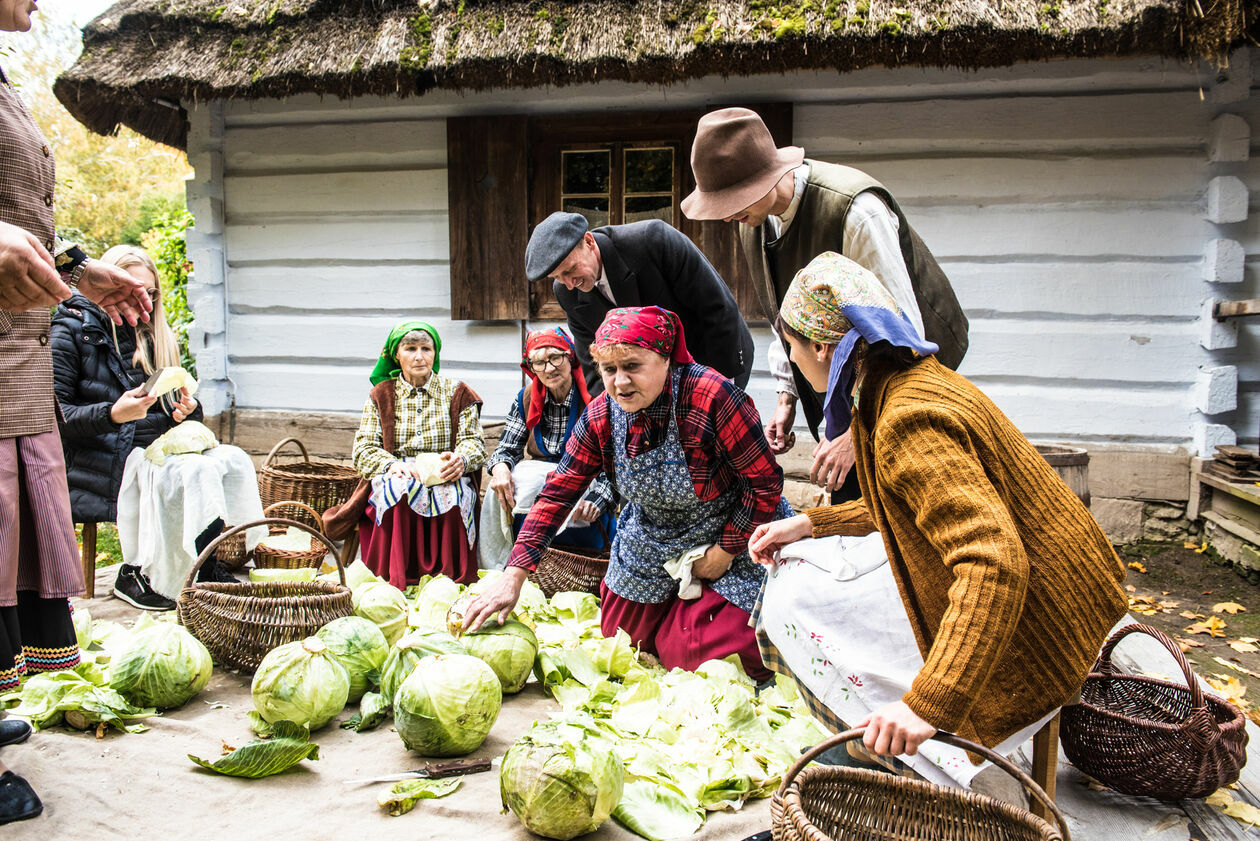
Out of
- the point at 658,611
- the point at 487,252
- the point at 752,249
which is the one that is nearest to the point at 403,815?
the point at 658,611

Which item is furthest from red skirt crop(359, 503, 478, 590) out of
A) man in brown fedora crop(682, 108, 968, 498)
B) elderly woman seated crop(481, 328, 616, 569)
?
man in brown fedora crop(682, 108, 968, 498)

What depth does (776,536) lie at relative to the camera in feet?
7.97

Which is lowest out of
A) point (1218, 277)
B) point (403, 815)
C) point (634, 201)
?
point (403, 815)

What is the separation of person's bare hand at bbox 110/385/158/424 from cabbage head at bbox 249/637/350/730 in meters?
1.71

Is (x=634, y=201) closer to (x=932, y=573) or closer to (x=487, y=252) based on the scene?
(x=487, y=252)

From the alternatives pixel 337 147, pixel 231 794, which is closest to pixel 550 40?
pixel 337 147

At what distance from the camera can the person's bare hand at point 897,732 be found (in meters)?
1.56

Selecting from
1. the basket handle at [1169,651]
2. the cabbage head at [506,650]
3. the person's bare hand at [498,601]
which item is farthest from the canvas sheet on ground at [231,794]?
the basket handle at [1169,651]

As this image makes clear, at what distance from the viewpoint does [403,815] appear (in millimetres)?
2197

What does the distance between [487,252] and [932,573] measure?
15.7 feet

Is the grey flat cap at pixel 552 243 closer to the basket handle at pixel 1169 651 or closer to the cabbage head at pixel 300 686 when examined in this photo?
the cabbage head at pixel 300 686

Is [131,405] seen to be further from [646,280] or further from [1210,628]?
[1210,628]

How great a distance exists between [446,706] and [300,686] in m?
0.50

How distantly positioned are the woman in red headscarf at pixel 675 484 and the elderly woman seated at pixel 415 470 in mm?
1388
